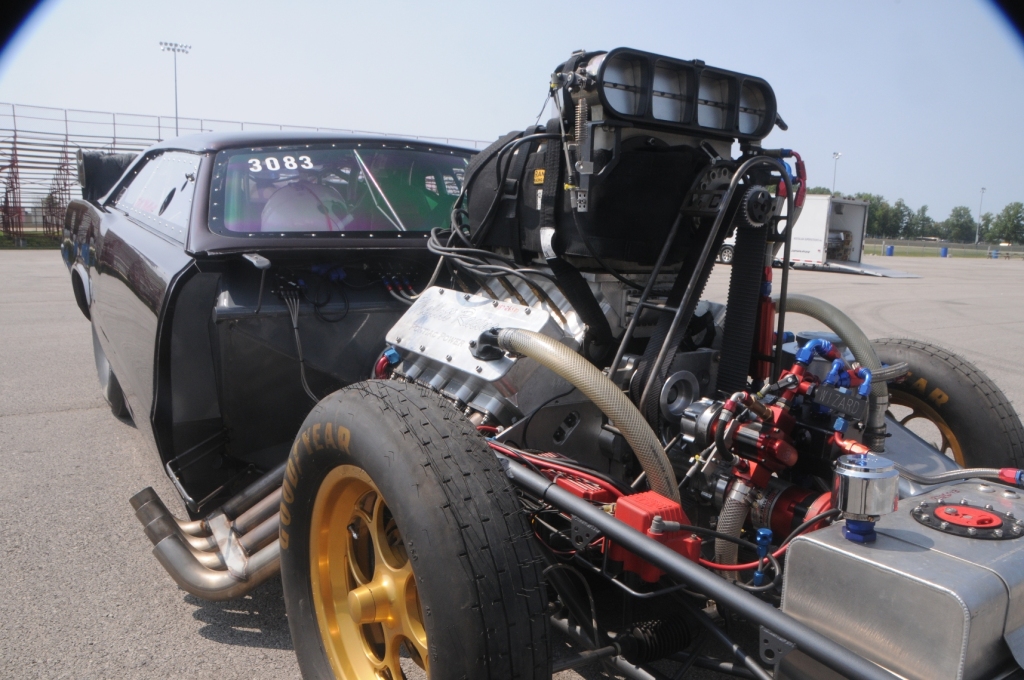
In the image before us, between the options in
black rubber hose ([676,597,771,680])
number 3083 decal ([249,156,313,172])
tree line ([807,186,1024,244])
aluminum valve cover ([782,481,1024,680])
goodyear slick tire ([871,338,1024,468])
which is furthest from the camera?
tree line ([807,186,1024,244])

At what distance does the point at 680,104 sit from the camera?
2.54 metres

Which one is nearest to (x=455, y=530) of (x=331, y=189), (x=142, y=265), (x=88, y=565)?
(x=88, y=565)

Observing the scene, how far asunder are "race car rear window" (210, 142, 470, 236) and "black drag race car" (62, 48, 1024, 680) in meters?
0.02

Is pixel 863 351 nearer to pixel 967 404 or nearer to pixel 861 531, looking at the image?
pixel 967 404

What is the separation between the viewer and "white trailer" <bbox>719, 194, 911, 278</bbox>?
970 inches

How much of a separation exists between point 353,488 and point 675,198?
1.38 metres

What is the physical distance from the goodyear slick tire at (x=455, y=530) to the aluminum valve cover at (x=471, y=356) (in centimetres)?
48

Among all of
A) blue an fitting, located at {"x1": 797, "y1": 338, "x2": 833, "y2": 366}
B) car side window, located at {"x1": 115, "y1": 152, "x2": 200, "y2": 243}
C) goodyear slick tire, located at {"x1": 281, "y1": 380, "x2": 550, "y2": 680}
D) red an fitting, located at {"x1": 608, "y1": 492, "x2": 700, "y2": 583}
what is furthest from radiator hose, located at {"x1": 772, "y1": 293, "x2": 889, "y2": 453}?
car side window, located at {"x1": 115, "y1": 152, "x2": 200, "y2": 243}

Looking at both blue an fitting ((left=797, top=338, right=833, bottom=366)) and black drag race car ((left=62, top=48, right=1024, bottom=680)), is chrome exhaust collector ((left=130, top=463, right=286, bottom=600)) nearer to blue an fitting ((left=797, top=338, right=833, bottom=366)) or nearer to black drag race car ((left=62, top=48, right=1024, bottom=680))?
black drag race car ((left=62, top=48, right=1024, bottom=680))

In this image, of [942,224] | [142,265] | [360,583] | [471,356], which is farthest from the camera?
[942,224]

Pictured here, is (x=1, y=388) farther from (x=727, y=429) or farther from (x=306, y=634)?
(x=727, y=429)

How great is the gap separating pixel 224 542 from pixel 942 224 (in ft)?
397

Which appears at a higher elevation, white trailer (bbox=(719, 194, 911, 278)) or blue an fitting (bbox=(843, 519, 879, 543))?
white trailer (bbox=(719, 194, 911, 278))

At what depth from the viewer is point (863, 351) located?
9.20 ft
